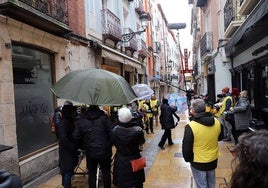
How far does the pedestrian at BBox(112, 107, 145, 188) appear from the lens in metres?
4.60

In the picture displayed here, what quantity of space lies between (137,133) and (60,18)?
4980 millimetres

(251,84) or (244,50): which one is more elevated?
(244,50)

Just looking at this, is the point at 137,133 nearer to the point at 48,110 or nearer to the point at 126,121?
the point at 126,121

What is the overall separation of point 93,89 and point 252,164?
12.7ft

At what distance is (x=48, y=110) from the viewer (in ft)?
26.3

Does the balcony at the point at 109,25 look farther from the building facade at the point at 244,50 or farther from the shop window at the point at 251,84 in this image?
the shop window at the point at 251,84

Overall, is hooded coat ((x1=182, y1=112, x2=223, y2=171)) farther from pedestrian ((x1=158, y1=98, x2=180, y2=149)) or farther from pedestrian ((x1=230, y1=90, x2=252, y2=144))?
pedestrian ((x1=158, y1=98, x2=180, y2=149))

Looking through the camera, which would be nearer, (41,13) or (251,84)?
(41,13)

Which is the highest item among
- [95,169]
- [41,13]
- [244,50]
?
[41,13]

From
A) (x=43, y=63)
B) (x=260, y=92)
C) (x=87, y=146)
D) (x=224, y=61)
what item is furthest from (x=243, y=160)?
(x=224, y=61)

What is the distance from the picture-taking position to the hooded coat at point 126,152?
460 cm

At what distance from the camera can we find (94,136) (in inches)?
196

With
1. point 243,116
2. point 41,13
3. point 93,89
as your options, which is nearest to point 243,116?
point 243,116

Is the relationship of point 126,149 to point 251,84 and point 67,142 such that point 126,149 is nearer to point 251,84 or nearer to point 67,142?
point 67,142
